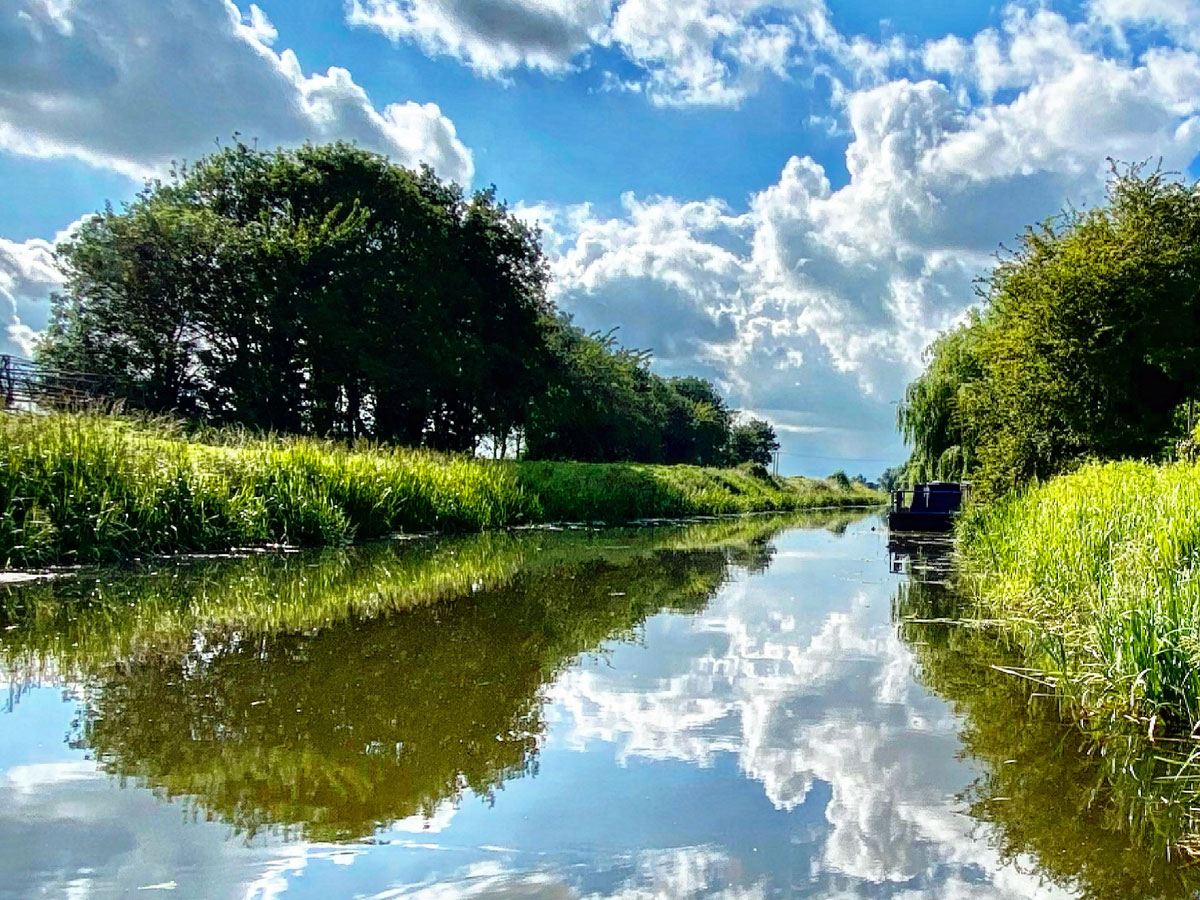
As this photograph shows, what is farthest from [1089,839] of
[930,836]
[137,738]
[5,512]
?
[5,512]

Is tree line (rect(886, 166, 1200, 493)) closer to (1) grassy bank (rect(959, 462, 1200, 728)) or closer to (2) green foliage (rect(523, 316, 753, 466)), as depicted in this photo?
(1) grassy bank (rect(959, 462, 1200, 728))

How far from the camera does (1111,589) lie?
4.82m

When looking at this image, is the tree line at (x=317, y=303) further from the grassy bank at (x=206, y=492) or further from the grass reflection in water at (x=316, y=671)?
the grass reflection in water at (x=316, y=671)

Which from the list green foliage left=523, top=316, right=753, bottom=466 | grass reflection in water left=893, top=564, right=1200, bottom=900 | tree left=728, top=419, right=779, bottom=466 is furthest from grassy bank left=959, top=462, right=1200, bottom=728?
tree left=728, top=419, right=779, bottom=466

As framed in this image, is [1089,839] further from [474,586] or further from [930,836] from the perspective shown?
[474,586]

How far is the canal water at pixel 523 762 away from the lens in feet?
8.02

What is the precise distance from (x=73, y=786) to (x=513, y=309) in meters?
26.7

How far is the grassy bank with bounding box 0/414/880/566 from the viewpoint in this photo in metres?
7.90

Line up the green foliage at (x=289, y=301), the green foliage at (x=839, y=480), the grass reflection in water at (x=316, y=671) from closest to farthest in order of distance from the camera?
1. the grass reflection in water at (x=316, y=671)
2. the green foliage at (x=289, y=301)
3. the green foliage at (x=839, y=480)

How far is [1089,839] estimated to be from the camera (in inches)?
109

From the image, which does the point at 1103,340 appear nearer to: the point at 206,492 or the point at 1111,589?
the point at 1111,589

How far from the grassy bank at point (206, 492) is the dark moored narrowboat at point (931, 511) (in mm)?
7673

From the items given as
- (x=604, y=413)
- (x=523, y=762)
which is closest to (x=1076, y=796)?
(x=523, y=762)

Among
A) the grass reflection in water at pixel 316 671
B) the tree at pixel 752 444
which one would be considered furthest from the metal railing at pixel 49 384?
the tree at pixel 752 444
